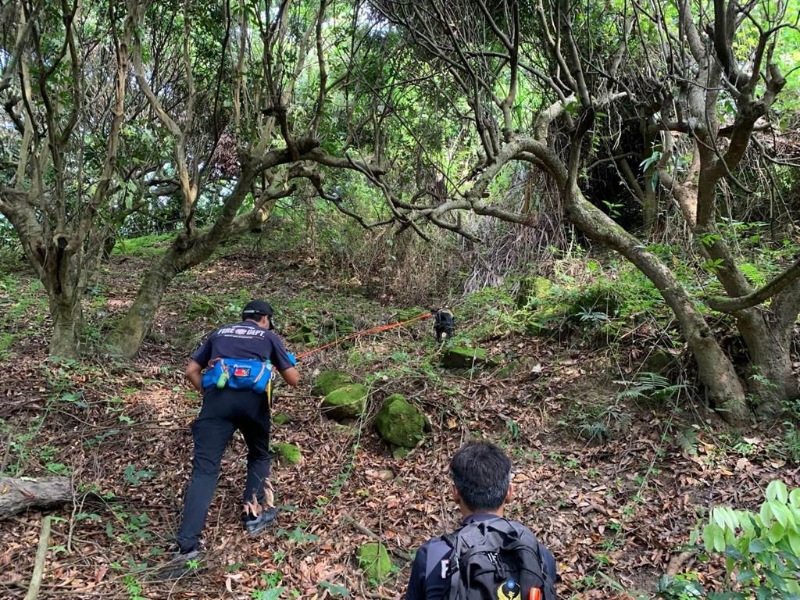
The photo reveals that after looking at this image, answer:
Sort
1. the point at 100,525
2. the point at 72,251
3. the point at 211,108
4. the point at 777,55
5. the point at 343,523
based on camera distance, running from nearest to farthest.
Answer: the point at 100,525 → the point at 343,523 → the point at 72,251 → the point at 777,55 → the point at 211,108

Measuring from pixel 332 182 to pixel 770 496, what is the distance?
29.9ft

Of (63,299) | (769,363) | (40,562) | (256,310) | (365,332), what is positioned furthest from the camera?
(365,332)

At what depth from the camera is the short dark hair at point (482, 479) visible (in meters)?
1.94

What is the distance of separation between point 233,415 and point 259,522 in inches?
33.4

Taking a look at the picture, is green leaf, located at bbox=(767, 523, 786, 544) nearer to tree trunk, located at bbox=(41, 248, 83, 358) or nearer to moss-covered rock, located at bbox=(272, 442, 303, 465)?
moss-covered rock, located at bbox=(272, 442, 303, 465)

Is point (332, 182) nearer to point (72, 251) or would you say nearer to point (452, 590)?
point (72, 251)

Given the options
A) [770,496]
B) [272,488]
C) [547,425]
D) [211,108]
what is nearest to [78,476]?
[272,488]

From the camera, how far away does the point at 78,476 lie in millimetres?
4188

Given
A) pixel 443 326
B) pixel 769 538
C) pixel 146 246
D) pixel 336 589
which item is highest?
pixel 146 246

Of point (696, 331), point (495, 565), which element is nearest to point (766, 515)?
point (495, 565)

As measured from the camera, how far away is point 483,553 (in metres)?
1.71

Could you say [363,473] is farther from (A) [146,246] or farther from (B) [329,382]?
(A) [146,246]

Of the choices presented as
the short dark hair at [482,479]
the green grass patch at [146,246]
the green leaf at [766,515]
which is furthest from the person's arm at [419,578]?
the green grass patch at [146,246]

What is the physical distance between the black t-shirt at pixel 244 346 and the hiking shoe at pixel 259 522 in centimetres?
107
